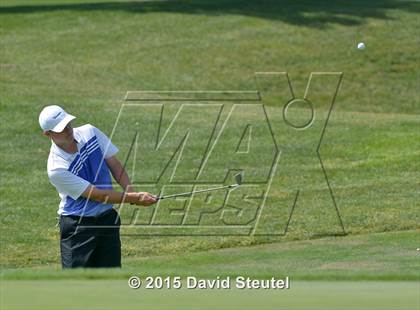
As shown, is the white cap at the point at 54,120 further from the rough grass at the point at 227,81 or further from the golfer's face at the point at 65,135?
the rough grass at the point at 227,81

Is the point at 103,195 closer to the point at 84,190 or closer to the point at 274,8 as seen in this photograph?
the point at 84,190

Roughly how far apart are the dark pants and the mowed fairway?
223 mm

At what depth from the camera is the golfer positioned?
8883mm

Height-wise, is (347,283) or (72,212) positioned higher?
(72,212)

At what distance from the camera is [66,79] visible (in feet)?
91.4

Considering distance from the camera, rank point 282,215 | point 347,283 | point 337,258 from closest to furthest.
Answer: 1. point 347,283
2. point 337,258
3. point 282,215

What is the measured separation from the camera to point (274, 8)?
120 ft

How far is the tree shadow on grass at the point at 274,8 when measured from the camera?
35031 mm

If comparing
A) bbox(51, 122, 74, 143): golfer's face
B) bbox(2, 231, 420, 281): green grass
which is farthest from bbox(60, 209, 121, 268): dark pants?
bbox(2, 231, 420, 281): green grass

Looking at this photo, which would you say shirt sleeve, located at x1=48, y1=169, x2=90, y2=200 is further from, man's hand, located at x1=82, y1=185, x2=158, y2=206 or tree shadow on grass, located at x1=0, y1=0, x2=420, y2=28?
tree shadow on grass, located at x1=0, y1=0, x2=420, y2=28

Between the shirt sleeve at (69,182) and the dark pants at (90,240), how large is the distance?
271 mm

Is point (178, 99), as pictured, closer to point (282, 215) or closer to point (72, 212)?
point (282, 215)

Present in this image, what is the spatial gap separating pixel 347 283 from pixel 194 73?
75.2ft

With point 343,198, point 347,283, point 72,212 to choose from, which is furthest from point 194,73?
point 347,283
